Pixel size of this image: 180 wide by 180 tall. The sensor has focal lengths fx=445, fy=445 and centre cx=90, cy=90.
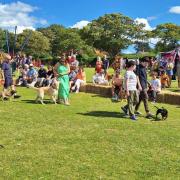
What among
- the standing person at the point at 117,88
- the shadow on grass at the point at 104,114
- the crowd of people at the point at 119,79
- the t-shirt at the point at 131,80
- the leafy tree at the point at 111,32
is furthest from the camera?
the leafy tree at the point at 111,32

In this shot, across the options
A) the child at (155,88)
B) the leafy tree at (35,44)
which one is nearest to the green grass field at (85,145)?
the child at (155,88)

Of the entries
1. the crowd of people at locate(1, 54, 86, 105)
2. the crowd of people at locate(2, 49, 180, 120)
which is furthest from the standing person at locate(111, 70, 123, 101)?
the crowd of people at locate(1, 54, 86, 105)

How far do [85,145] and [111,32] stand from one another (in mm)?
87592

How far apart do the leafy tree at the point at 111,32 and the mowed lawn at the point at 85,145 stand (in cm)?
8153

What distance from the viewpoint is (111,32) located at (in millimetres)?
95312

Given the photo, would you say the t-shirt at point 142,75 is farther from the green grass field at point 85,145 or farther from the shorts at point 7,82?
the shorts at point 7,82

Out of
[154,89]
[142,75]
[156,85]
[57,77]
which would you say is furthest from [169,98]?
[57,77]

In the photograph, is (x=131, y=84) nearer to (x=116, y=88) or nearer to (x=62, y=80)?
(x=62, y=80)

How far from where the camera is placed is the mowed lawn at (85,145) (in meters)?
7.14

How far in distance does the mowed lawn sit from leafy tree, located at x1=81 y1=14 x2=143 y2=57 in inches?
3210

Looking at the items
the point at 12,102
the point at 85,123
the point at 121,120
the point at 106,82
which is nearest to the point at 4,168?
the point at 85,123

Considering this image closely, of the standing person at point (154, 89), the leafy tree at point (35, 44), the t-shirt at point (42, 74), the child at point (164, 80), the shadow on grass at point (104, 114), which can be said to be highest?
the leafy tree at point (35, 44)

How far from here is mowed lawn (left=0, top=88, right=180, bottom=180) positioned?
23.4 ft

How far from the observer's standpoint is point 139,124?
11508mm
